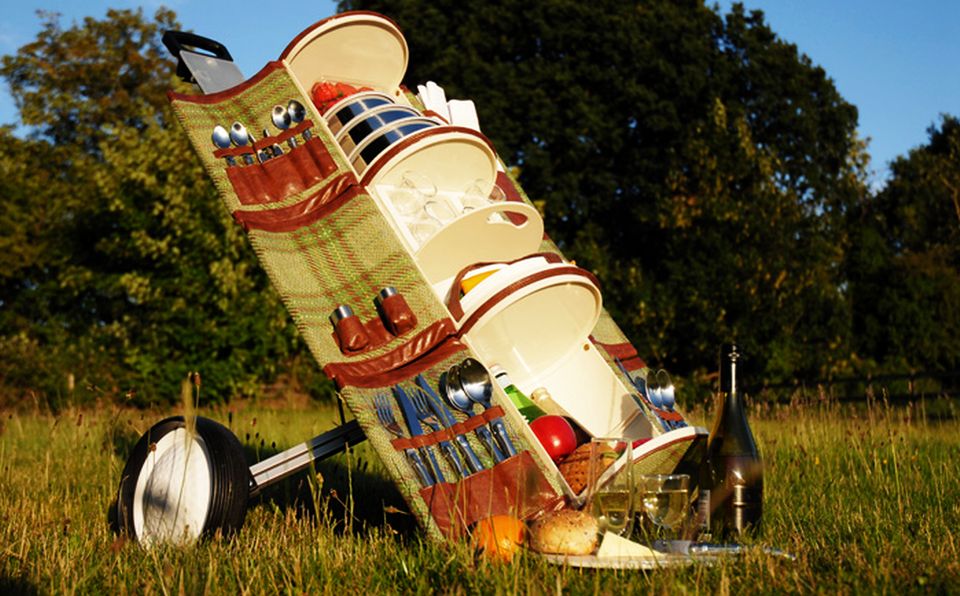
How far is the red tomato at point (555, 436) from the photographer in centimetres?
366

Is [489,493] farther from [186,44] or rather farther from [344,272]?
[186,44]

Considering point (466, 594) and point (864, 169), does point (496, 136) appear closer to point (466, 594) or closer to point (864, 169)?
point (864, 169)

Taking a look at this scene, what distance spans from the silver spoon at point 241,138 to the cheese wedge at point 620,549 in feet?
8.59

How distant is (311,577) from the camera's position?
277 centimetres

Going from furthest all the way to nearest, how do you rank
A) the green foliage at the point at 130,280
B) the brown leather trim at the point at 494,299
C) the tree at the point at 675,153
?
the tree at the point at 675,153, the green foliage at the point at 130,280, the brown leather trim at the point at 494,299

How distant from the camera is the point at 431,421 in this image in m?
3.38

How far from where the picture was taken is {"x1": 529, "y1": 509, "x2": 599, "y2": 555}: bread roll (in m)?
2.72

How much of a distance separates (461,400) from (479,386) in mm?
86

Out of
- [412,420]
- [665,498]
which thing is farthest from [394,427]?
[665,498]

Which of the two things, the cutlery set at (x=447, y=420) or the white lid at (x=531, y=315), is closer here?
the cutlery set at (x=447, y=420)

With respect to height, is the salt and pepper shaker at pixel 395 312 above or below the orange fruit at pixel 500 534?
above

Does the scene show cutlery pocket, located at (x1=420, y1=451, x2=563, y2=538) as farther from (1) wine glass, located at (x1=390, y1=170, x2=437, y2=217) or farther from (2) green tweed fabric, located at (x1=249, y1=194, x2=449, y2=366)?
(1) wine glass, located at (x1=390, y1=170, x2=437, y2=217)

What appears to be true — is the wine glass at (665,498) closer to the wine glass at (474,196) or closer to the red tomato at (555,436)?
the red tomato at (555,436)

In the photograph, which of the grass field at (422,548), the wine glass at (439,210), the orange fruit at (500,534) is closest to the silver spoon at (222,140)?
the wine glass at (439,210)
